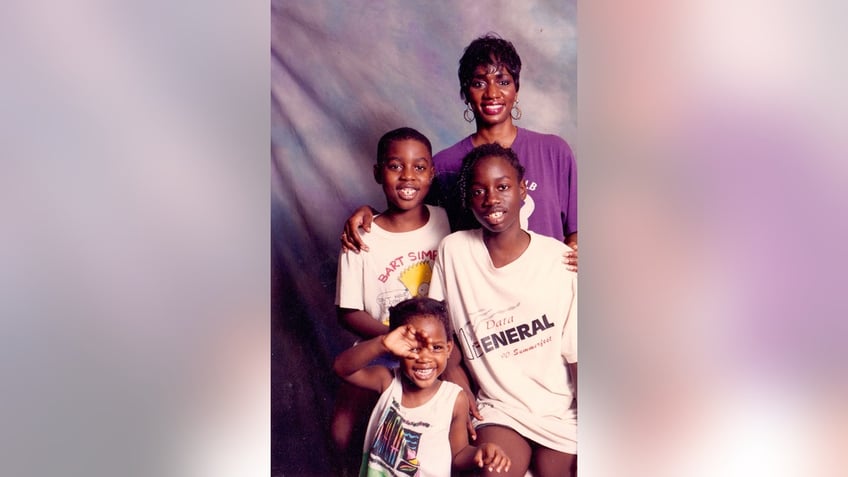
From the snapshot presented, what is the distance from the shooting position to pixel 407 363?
1.95m

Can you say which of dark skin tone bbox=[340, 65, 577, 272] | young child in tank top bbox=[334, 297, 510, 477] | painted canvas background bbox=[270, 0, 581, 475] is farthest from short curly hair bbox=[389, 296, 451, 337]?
dark skin tone bbox=[340, 65, 577, 272]

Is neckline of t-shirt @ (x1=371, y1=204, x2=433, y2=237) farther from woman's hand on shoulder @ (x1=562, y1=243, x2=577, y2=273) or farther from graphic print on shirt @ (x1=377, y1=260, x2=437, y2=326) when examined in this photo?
woman's hand on shoulder @ (x1=562, y1=243, x2=577, y2=273)

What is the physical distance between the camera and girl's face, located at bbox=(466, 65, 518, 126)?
1.95 meters

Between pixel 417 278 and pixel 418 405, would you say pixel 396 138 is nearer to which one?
pixel 417 278

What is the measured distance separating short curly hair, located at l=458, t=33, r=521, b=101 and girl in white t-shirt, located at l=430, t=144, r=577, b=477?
0.17m

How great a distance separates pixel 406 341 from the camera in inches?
76.9

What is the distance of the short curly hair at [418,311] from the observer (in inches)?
76.9

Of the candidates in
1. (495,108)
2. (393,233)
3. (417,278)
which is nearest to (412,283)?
(417,278)

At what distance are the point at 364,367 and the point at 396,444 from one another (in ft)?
0.61
